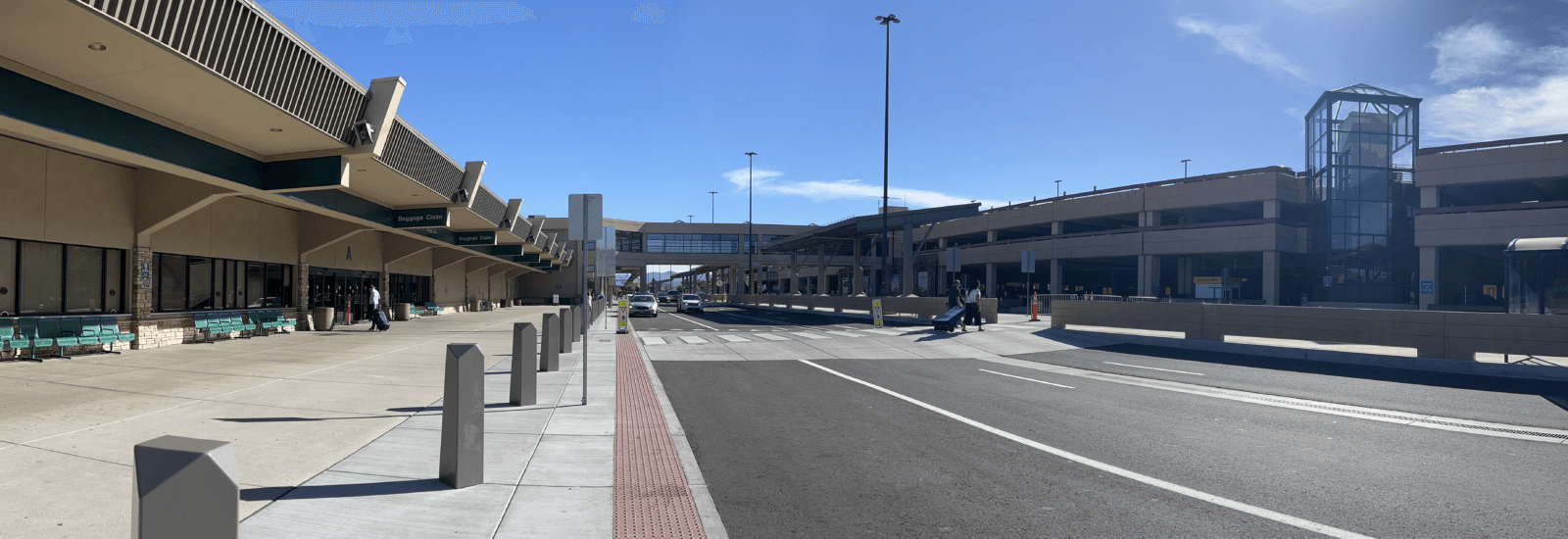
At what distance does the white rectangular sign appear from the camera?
9.89 meters

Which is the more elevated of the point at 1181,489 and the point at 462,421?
the point at 462,421

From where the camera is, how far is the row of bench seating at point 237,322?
18469mm

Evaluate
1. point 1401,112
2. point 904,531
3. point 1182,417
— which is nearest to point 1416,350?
point 1182,417

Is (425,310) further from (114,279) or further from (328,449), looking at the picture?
(328,449)

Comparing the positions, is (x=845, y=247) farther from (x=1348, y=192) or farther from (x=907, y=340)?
(x=907, y=340)

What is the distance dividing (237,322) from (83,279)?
14.5 ft

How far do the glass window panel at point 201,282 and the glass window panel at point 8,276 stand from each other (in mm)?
5151

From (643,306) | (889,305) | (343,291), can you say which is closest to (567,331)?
(343,291)

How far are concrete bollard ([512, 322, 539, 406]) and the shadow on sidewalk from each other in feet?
Answer: 11.8

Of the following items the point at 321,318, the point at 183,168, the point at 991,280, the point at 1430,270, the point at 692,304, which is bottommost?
the point at 692,304

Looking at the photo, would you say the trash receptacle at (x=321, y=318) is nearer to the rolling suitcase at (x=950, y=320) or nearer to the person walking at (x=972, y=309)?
the rolling suitcase at (x=950, y=320)

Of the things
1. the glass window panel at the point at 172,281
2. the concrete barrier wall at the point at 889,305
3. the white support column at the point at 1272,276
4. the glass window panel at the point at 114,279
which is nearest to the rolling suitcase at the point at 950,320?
the concrete barrier wall at the point at 889,305

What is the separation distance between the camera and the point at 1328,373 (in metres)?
13.0

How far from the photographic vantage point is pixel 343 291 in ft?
92.5
